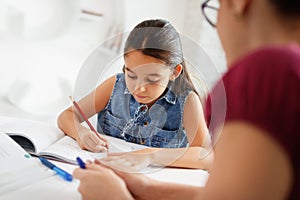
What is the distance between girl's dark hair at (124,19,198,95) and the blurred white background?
1.35 feet

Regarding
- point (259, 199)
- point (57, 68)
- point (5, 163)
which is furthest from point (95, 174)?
point (57, 68)

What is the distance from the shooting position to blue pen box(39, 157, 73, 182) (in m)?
0.68

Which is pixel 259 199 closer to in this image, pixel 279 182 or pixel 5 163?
pixel 279 182

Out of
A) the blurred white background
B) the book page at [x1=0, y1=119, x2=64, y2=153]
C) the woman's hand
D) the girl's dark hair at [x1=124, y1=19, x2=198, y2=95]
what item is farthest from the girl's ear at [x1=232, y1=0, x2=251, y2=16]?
the blurred white background

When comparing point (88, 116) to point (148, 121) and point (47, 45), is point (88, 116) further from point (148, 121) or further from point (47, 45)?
point (47, 45)

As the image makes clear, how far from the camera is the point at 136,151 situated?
81 centimetres

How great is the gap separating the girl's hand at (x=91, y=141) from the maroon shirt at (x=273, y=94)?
1.60ft

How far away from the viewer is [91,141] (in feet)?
2.67

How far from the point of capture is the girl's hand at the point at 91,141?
2.62 ft

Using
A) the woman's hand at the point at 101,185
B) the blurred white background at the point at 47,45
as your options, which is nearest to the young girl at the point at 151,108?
the woman's hand at the point at 101,185

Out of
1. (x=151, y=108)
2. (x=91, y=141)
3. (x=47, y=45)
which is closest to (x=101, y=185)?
(x=91, y=141)

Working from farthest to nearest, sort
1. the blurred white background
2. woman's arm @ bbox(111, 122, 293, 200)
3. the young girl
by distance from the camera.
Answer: the blurred white background → the young girl → woman's arm @ bbox(111, 122, 293, 200)

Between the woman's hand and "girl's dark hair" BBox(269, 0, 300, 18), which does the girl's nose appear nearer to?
the woman's hand

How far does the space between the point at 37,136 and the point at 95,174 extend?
322 millimetres
